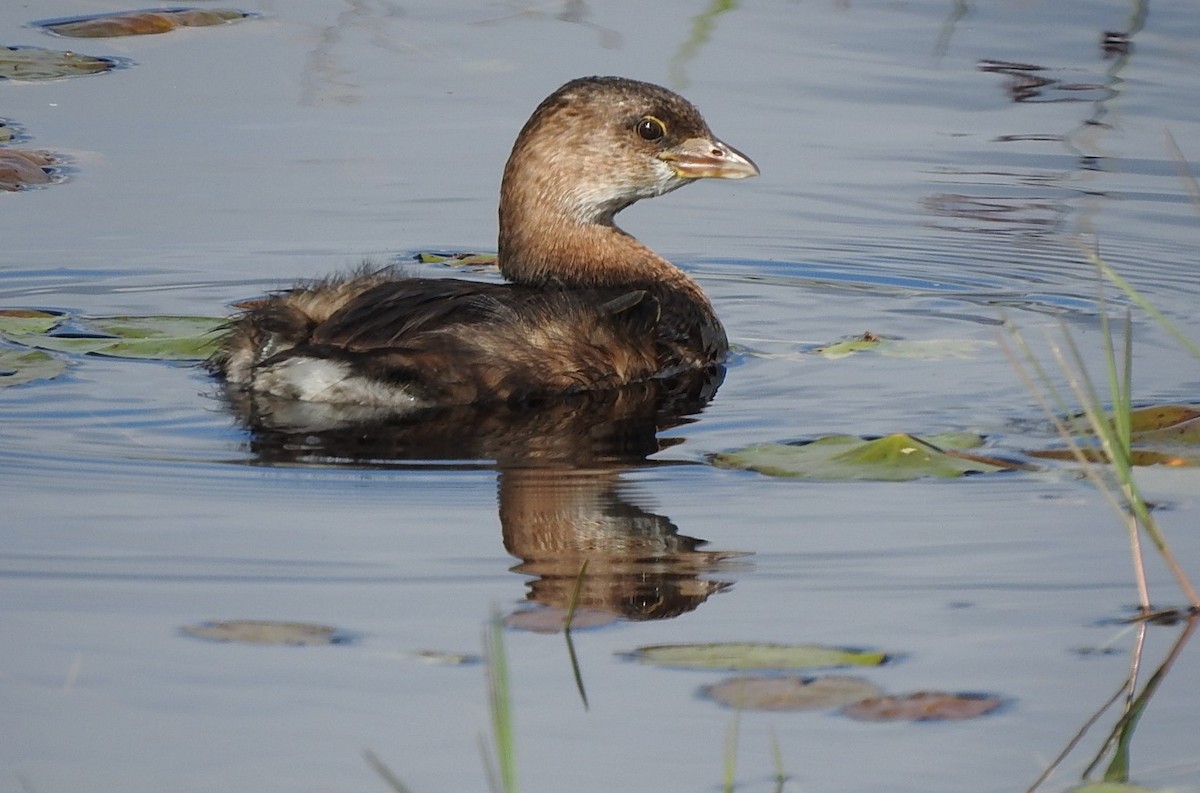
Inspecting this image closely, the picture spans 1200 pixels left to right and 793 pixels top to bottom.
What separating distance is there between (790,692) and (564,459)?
1966 mm

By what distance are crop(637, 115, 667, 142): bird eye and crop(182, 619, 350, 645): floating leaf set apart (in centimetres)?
366

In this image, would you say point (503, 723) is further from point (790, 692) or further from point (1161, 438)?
point (1161, 438)

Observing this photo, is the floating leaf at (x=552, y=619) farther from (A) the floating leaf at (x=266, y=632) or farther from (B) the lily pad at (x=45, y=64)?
(B) the lily pad at (x=45, y=64)

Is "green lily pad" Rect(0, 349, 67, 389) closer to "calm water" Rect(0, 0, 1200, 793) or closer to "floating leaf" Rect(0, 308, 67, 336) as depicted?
"calm water" Rect(0, 0, 1200, 793)

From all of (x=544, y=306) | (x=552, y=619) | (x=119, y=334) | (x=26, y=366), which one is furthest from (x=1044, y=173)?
(x=552, y=619)

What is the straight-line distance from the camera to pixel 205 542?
4.88m

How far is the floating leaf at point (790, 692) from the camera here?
385cm

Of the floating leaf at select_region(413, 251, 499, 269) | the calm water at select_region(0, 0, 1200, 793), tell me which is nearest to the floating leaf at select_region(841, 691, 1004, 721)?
the calm water at select_region(0, 0, 1200, 793)

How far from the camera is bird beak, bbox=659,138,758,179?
7.57m

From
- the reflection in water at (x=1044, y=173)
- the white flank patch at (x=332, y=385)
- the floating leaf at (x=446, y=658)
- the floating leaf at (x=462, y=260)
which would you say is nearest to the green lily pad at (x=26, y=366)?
the white flank patch at (x=332, y=385)

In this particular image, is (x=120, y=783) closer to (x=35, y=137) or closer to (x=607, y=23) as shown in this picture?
(x=35, y=137)

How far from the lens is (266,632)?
422 cm

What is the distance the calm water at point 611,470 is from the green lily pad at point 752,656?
6 cm

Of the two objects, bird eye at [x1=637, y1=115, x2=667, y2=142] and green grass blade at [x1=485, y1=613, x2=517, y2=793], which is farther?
bird eye at [x1=637, y1=115, x2=667, y2=142]
